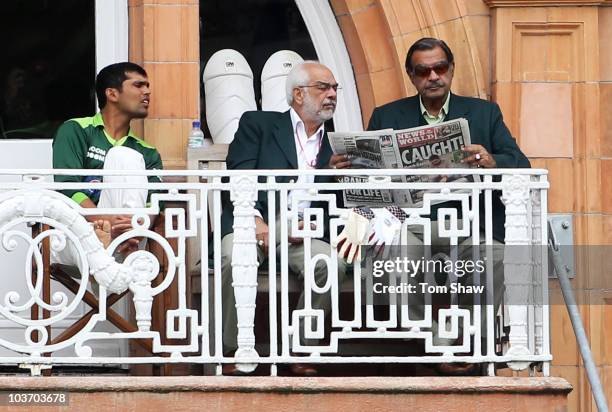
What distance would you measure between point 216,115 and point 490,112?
73.2 inches

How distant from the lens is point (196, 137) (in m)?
11.8

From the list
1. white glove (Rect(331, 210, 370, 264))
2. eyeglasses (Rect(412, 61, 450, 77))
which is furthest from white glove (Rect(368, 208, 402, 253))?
eyeglasses (Rect(412, 61, 450, 77))

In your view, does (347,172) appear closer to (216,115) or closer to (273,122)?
(273,122)

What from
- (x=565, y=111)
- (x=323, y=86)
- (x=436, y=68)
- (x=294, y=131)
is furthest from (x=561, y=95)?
(x=294, y=131)

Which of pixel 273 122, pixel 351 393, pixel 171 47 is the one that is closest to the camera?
pixel 351 393

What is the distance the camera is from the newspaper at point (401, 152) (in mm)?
10539

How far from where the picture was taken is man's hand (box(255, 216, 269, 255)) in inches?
414

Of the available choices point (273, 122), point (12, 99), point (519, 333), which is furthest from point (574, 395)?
point (12, 99)

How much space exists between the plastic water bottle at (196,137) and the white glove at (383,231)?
1.82 meters

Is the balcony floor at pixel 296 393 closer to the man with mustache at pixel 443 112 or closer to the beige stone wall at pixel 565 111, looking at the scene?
the man with mustache at pixel 443 112

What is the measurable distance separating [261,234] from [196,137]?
145 cm

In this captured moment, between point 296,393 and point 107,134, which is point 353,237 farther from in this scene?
point 107,134

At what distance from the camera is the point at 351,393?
999cm

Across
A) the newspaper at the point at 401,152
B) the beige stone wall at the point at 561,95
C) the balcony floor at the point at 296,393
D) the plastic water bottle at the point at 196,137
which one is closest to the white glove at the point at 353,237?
the newspaper at the point at 401,152
